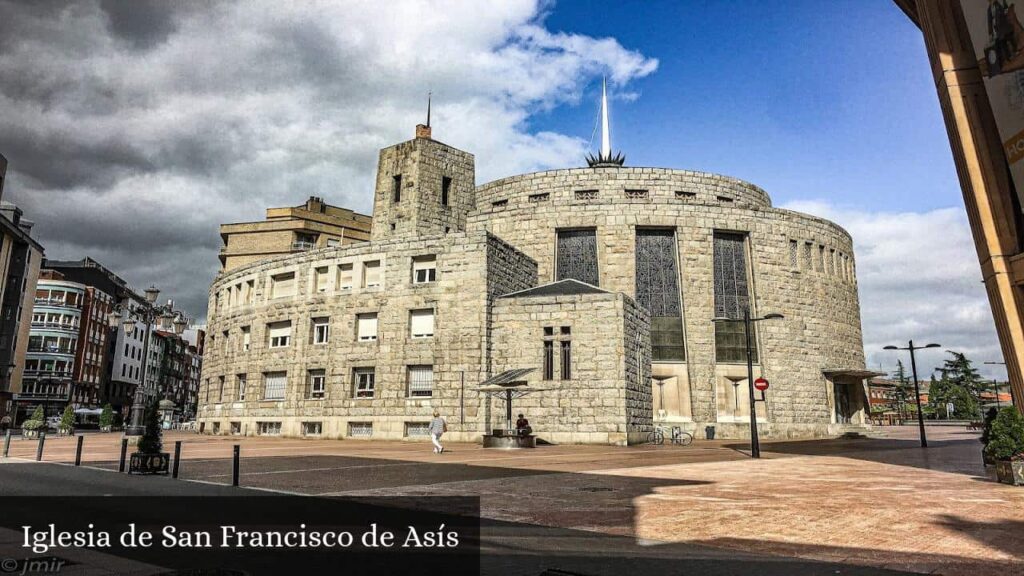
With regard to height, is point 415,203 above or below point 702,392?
above

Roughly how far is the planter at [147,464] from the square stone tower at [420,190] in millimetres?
24852

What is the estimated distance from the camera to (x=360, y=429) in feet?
105

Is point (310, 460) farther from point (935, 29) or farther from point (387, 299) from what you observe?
point (935, 29)

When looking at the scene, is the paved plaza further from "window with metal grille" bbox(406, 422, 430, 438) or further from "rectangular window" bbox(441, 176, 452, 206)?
"rectangular window" bbox(441, 176, 452, 206)

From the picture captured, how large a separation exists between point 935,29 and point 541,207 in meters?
24.0

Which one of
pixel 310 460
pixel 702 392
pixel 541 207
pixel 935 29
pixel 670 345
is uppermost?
pixel 541 207

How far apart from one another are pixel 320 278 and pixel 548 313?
46.2 feet

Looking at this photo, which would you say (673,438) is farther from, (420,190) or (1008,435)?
(420,190)

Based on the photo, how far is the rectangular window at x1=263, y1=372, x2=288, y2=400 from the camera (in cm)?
3542

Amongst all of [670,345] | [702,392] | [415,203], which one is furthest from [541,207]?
[702,392]

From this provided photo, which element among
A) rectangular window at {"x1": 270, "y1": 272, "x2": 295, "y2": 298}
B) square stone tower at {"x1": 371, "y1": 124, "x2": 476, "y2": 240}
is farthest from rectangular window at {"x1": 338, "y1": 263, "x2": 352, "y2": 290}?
square stone tower at {"x1": 371, "y1": 124, "x2": 476, "y2": 240}

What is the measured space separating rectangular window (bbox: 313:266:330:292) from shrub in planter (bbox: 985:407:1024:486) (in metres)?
30.5

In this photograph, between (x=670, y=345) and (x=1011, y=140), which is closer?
(x=1011, y=140)

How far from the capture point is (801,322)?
37.9m
